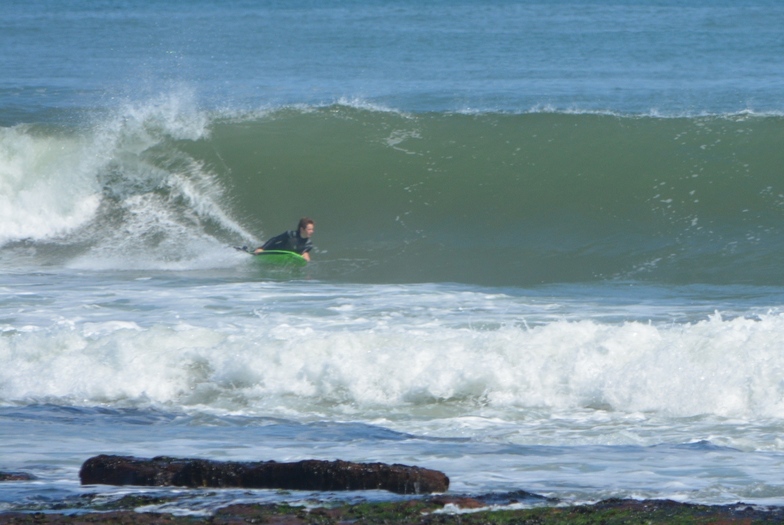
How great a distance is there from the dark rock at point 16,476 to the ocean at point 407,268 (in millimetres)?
122

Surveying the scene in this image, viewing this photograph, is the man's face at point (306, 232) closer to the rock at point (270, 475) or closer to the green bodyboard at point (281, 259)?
the green bodyboard at point (281, 259)

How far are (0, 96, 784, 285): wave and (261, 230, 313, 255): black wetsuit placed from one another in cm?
40

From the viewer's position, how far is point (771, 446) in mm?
6359

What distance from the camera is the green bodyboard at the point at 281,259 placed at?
13.1 metres

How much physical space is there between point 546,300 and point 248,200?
23.4ft

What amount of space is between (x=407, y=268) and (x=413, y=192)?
3.48 metres

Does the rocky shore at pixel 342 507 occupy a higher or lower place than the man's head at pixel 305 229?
lower

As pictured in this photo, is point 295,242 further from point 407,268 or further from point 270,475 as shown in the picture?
point 270,475

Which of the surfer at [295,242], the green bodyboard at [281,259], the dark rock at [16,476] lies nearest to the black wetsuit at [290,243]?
the surfer at [295,242]

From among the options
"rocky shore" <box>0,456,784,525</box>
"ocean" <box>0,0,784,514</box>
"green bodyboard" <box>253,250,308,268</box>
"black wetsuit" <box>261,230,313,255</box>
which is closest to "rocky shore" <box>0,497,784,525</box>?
"rocky shore" <box>0,456,784,525</box>

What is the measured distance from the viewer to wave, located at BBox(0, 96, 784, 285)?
46.1ft

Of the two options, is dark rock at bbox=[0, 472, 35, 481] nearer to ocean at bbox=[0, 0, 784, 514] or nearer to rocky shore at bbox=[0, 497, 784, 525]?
ocean at bbox=[0, 0, 784, 514]

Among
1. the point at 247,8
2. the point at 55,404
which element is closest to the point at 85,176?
the point at 55,404

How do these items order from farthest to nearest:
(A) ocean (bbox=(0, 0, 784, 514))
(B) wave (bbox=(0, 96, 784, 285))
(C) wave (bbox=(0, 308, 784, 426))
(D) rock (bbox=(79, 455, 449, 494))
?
1. (B) wave (bbox=(0, 96, 784, 285))
2. (C) wave (bbox=(0, 308, 784, 426))
3. (A) ocean (bbox=(0, 0, 784, 514))
4. (D) rock (bbox=(79, 455, 449, 494))
